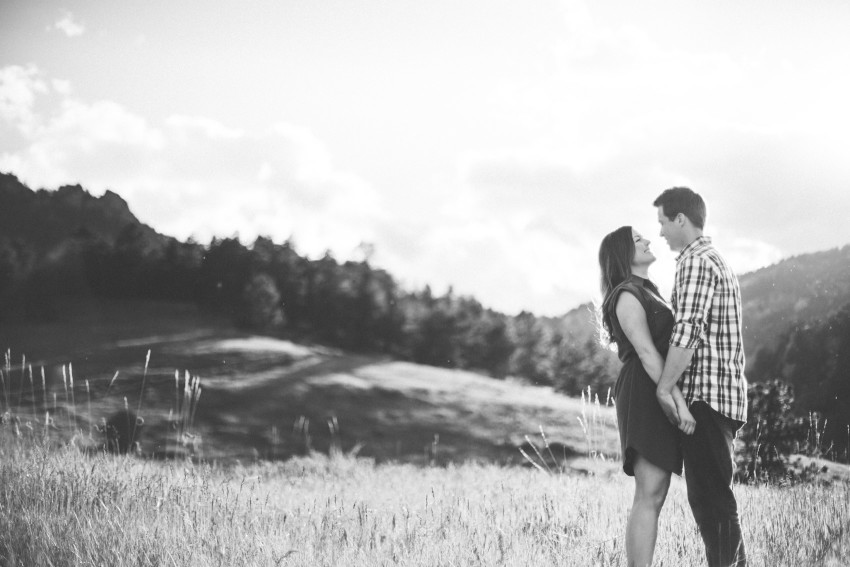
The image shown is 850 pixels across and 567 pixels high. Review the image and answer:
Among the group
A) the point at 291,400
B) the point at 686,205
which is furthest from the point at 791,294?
the point at 686,205

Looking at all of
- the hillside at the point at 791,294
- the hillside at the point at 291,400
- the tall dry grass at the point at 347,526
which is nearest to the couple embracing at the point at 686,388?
the tall dry grass at the point at 347,526

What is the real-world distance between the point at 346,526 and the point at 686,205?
9.17ft

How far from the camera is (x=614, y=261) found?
3443mm

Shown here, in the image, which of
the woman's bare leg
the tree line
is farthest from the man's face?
the tree line

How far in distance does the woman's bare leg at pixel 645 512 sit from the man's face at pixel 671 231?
108 centimetres

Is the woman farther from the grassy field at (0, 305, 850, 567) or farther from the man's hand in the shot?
the grassy field at (0, 305, 850, 567)

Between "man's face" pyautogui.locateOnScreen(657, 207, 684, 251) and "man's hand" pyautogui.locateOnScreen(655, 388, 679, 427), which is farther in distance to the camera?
"man's face" pyautogui.locateOnScreen(657, 207, 684, 251)

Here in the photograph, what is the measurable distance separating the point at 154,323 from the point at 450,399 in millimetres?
10622

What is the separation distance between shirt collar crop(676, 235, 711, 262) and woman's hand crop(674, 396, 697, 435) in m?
0.72

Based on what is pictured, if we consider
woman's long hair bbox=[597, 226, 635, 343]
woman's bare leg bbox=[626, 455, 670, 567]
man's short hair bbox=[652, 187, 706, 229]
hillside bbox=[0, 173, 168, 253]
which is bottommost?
woman's bare leg bbox=[626, 455, 670, 567]

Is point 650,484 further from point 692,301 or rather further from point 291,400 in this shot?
point 291,400

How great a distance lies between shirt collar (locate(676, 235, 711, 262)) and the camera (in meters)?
3.36

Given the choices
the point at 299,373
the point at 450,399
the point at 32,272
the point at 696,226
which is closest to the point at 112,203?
the point at 32,272

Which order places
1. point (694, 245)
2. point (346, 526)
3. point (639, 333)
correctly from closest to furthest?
point (639, 333) < point (694, 245) < point (346, 526)
